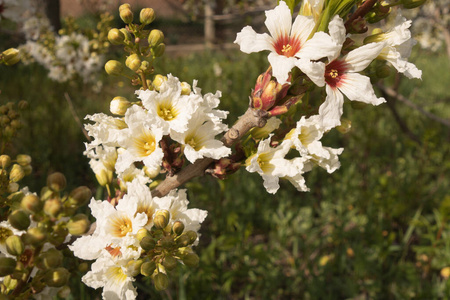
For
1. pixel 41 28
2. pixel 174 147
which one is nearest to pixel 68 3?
pixel 41 28

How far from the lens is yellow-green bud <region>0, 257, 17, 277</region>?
0.80 meters

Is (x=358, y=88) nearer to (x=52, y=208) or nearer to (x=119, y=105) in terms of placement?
(x=119, y=105)

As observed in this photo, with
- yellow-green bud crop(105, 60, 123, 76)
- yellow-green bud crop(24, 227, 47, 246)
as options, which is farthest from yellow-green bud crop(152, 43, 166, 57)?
yellow-green bud crop(24, 227, 47, 246)

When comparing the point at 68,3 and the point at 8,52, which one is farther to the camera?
the point at 68,3

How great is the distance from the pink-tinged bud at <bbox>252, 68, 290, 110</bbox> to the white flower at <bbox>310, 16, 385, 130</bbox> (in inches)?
A: 4.4

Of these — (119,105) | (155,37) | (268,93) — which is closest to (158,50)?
(155,37)

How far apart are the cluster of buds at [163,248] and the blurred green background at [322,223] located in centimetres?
66

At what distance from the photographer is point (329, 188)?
3482mm

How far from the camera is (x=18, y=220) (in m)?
0.77

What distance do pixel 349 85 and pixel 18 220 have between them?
87cm

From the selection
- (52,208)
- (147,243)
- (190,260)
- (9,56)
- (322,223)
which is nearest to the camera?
(52,208)

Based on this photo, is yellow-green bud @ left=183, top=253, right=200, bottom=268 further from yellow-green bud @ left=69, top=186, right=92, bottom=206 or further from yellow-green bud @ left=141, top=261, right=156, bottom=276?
yellow-green bud @ left=69, top=186, right=92, bottom=206

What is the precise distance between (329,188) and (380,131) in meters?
1.80

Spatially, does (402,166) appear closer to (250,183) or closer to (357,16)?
→ (250,183)
